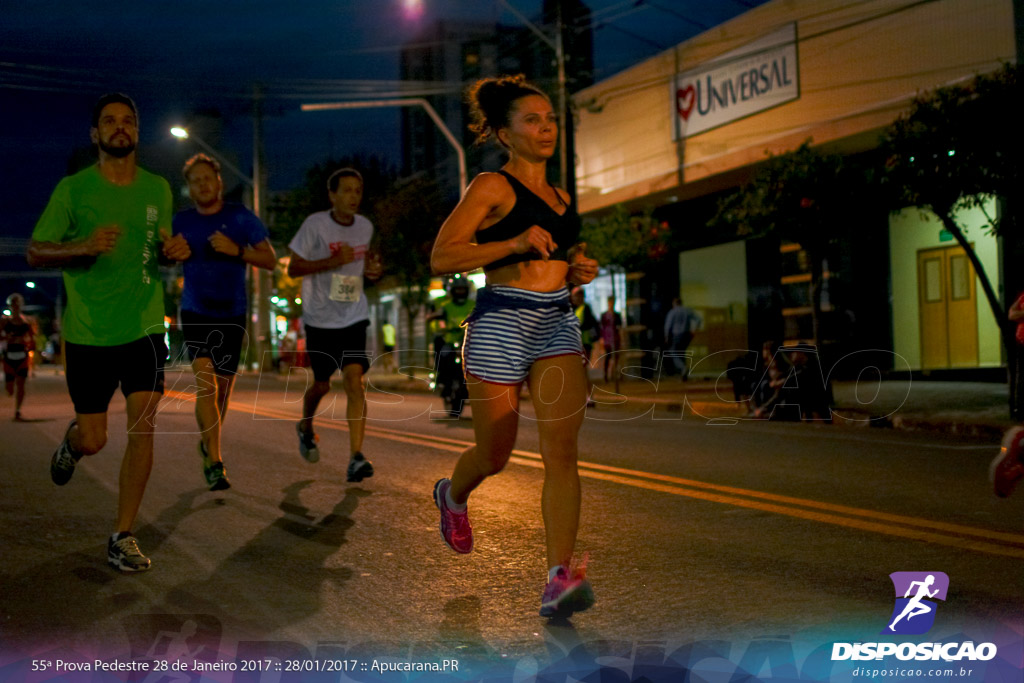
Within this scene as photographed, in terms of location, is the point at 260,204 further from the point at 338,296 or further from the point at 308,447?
the point at 338,296

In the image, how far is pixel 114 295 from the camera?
5.24 metres

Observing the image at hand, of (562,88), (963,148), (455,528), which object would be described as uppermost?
(562,88)

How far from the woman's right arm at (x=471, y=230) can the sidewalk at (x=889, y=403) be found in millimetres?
8393

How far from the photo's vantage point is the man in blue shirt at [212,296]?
727 cm

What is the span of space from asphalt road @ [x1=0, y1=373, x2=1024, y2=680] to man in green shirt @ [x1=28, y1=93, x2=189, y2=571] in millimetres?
607

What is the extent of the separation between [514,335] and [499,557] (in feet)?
4.62

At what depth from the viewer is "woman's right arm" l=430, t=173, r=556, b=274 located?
416 cm

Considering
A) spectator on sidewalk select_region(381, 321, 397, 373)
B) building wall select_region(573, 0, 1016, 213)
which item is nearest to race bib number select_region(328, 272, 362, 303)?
building wall select_region(573, 0, 1016, 213)

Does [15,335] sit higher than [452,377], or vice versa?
[15,335]

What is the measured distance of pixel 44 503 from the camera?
279 inches

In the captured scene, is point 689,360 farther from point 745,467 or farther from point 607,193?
point 745,467

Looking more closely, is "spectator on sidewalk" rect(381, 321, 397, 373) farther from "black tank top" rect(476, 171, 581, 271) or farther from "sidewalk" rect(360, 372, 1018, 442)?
"black tank top" rect(476, 171, 581, 271)

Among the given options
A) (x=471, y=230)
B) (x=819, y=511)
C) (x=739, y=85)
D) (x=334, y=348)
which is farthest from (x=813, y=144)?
(x=471, y=230)

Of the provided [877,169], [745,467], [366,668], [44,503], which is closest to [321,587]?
[366,668]
